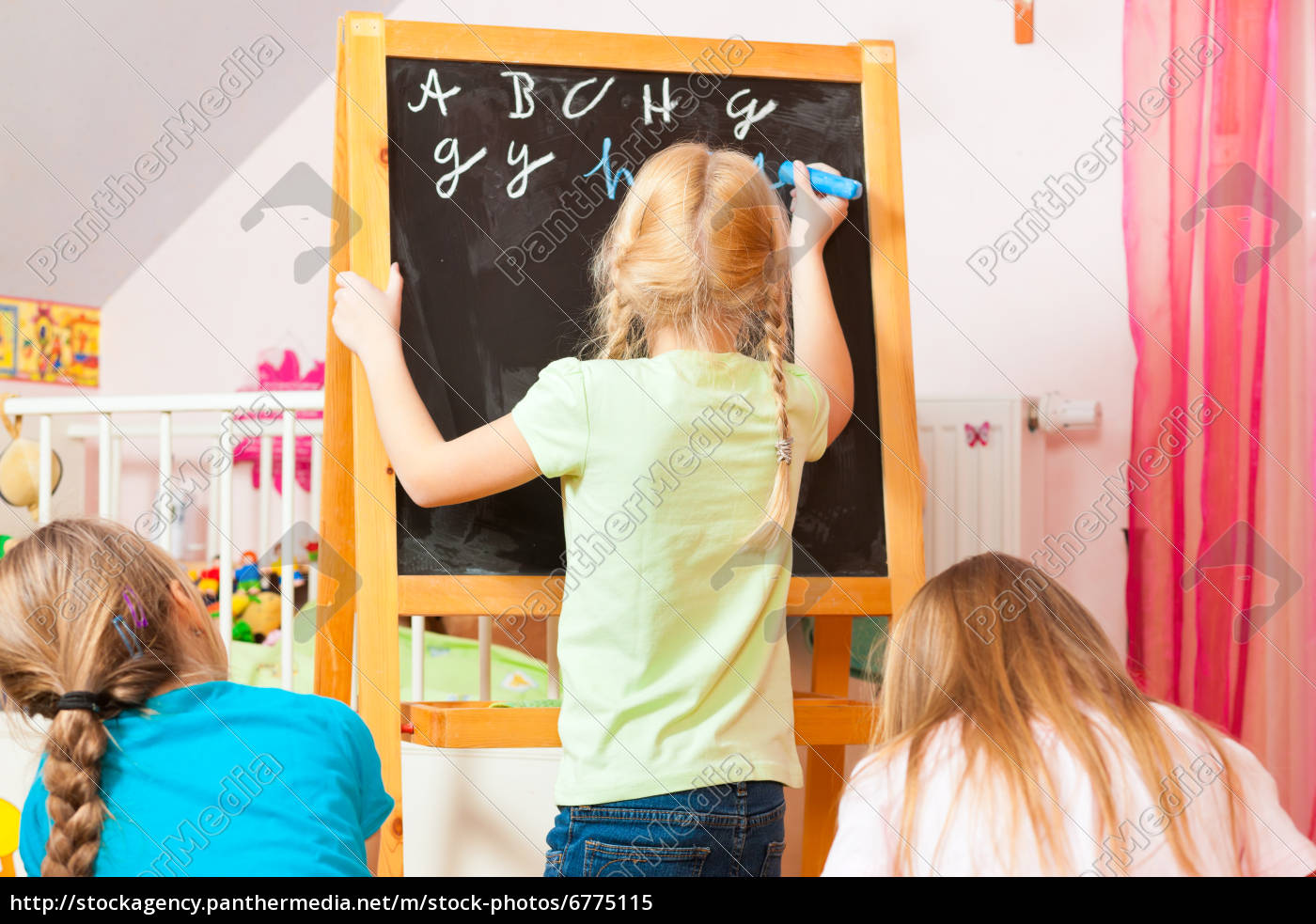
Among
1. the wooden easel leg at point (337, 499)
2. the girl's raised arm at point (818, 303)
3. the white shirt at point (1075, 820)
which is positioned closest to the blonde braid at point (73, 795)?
the wooden easel leg at point (337, 499)

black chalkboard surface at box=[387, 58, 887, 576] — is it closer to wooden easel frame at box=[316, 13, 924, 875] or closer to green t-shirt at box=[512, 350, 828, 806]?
wooden easel frame at box=[316, 13, 924, 875]

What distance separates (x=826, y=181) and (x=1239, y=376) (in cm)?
76

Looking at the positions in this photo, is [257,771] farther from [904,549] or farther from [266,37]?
[266,37]

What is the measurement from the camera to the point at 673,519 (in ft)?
3.48

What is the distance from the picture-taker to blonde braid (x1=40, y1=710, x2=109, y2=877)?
88 centimetres

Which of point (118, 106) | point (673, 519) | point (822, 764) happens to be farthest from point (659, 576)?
point (118, 106)

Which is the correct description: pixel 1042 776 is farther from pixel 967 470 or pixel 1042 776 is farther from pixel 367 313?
pixel 967 470

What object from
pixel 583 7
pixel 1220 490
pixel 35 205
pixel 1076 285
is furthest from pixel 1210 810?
pixel 35 205

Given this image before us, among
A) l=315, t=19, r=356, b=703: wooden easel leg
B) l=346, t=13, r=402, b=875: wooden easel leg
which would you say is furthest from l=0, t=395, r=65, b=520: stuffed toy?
l=346, t=13, r=402, b=875: wooden easel leg

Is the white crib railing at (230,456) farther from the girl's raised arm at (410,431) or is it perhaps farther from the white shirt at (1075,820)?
the white shirt at (1075,820)

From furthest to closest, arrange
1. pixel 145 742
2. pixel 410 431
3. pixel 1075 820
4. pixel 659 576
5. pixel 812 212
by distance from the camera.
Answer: pixel 812 212 < pixel 410 431 < pixel 659 576 < pixel 145 742 < pixel 1075 820

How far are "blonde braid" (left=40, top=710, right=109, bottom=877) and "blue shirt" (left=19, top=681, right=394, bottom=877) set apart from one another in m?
0.01

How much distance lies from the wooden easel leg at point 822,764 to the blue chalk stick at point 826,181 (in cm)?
62
